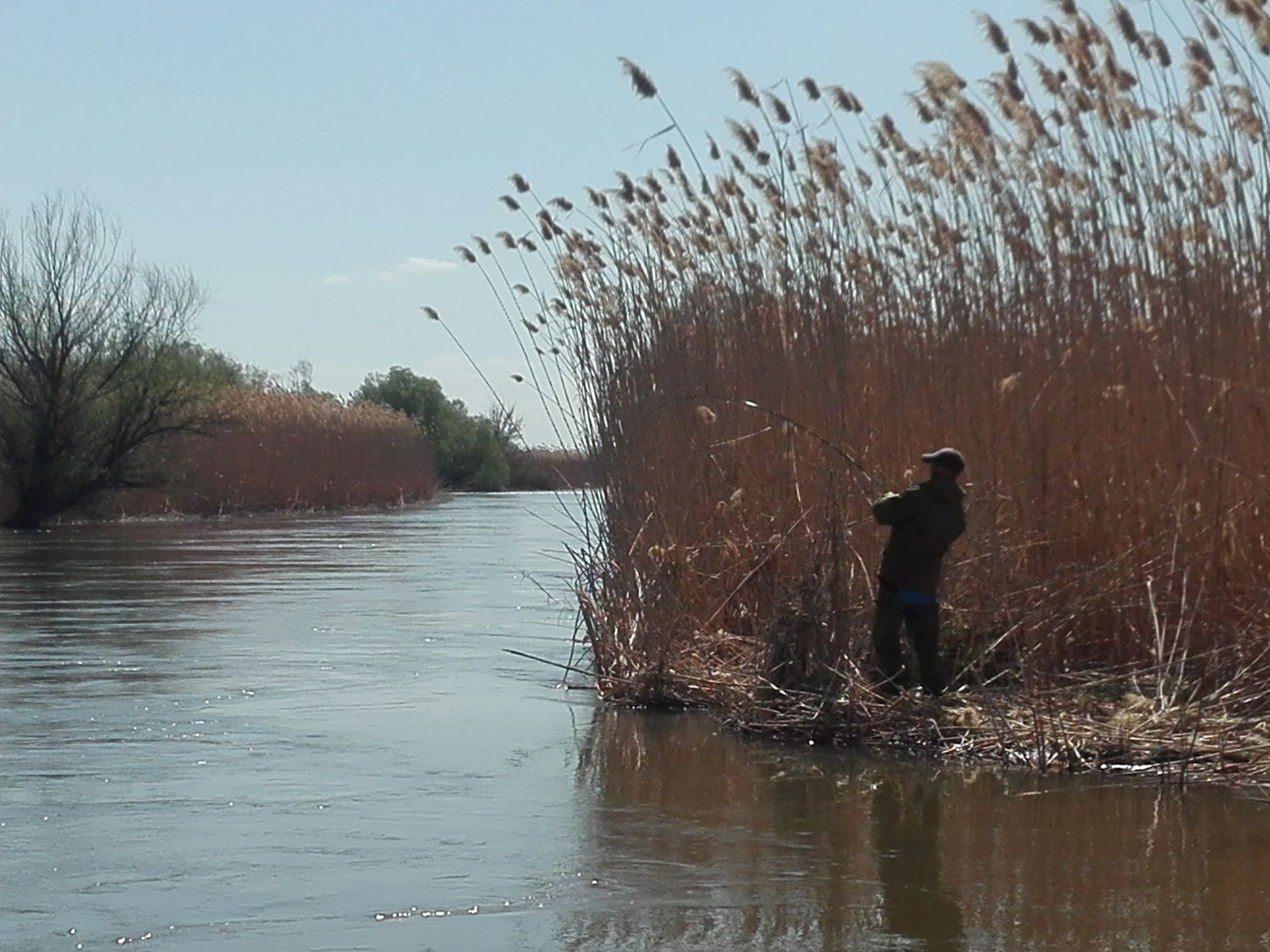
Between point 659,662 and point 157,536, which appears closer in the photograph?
point 659,662

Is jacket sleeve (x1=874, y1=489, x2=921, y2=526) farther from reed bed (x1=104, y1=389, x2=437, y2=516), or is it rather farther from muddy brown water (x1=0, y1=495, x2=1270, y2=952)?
reed bed (x1=104, y1=389, x2=437, y2=516)

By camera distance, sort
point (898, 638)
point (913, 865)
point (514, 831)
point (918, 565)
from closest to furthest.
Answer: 1. point (913, 865)
2. point (514, 831)
3. point (918, 565)
4. point (898, 638)

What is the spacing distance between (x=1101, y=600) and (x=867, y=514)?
4.38 ft

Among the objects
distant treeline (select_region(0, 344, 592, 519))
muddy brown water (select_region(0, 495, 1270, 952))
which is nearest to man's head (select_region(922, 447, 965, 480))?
muddy brown water (select_region(0, 495, 1270, 952))

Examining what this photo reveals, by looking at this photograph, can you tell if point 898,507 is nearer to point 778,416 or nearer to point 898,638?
point 898,638

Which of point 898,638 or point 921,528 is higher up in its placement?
point 921,528

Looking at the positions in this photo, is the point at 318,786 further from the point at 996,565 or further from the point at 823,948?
the point at 996,565

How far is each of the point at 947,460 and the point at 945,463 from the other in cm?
2

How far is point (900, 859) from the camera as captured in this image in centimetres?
664

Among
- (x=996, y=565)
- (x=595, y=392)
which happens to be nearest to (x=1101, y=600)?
(x=996, y=565)

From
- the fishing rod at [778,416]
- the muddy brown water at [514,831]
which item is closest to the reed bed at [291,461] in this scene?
the muddy brown water at [514,831]

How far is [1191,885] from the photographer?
20.3ft

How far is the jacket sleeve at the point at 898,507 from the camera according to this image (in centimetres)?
888

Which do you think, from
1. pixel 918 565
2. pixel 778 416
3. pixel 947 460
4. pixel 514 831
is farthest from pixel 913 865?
pixel 778 416
